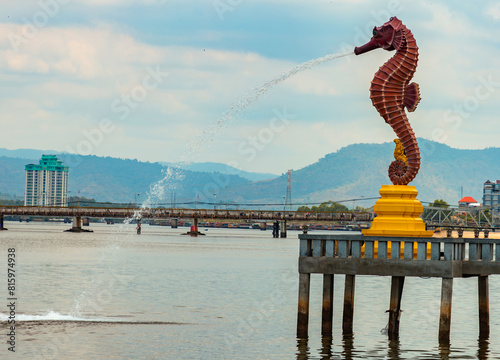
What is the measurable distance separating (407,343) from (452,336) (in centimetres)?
427

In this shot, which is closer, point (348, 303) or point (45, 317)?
point (348, 303)

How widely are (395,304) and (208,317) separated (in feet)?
50.9

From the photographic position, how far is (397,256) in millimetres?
40438

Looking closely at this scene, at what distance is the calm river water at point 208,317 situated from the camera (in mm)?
44594

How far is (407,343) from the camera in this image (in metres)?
47.7

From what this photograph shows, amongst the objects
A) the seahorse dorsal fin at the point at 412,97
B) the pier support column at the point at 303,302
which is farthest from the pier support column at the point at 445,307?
the seahorse dorsal fin at the point at 412,97

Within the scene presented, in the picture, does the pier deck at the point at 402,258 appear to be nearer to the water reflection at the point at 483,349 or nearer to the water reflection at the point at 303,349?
the water reflection at the point at 303,349

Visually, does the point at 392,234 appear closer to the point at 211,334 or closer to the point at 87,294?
the point at 211,334

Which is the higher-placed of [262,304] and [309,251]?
[309,251]

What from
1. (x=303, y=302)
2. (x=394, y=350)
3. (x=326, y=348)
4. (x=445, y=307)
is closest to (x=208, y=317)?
(x=326, y=348)

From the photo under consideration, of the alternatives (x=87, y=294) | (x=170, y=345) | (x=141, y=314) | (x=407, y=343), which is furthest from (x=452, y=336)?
(x=87, y=294)

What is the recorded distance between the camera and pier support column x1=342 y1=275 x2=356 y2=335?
45.2 metres

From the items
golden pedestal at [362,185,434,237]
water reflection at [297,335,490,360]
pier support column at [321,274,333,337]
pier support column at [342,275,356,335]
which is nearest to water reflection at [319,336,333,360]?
water reflection at [297,335,490,360]

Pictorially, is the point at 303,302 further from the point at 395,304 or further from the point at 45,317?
the point at 45,317
